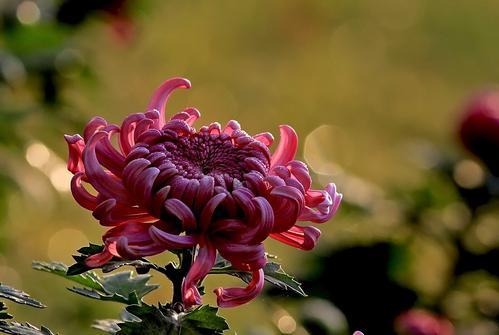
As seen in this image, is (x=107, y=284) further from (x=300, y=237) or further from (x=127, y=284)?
(x=300, y=237)

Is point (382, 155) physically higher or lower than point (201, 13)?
lower

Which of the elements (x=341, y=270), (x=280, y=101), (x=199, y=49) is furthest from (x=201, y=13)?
(x=341, y=270)

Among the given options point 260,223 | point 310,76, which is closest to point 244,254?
point 260,223

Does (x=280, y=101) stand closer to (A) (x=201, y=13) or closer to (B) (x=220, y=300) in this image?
(A) (x=201, y=13)

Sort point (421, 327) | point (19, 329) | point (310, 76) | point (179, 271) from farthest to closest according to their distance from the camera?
point (310, 76) < point (421, 327) < point (179, 271) < point (19, 329)

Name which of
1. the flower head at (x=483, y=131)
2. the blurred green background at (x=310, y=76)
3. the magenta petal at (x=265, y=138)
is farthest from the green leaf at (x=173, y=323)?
the blurred green background at (x=310, y=76)

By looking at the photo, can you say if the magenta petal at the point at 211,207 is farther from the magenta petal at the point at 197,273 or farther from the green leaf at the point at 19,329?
the green leaf at the point at 19,329
